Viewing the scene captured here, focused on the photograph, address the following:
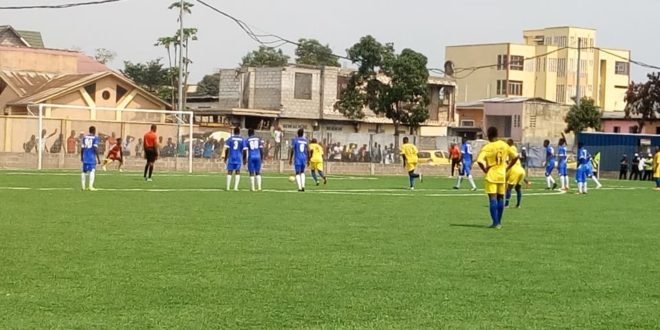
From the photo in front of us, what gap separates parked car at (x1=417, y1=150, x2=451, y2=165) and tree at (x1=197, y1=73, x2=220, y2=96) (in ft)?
169

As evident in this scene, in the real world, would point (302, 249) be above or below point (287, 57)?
below

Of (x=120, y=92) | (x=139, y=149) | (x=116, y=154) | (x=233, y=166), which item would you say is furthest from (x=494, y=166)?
(x=120, y=92)

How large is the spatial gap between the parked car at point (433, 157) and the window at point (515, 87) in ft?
161

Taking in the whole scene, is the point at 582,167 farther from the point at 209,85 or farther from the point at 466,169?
the point at 209,85

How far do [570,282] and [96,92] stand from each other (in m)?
51.5

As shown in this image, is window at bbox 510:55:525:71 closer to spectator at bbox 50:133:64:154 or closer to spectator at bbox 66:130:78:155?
spectator at bbox 66:130:78:155

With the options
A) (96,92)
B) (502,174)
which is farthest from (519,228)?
(96,92)

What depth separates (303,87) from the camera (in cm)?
7719

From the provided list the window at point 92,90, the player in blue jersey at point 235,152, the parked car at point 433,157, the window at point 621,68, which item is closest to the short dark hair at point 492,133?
the player in blue jersey at point 235,152

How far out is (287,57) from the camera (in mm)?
119500

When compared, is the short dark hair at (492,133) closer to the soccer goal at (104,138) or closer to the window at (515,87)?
the soccer goal at (104,138)

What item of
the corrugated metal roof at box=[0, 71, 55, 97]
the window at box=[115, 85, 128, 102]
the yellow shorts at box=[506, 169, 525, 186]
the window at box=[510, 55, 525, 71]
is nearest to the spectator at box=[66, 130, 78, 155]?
the corrugated metal roof at box=[0, 71, 55, 97]

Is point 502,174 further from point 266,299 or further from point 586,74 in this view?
point 586,74

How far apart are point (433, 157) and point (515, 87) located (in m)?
51.5
